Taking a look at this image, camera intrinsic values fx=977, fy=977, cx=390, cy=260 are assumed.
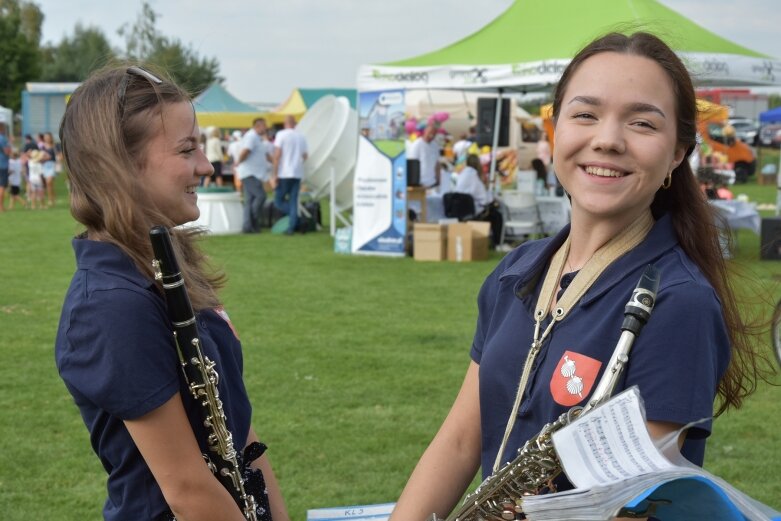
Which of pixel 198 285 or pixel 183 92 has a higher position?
pixel 183 92

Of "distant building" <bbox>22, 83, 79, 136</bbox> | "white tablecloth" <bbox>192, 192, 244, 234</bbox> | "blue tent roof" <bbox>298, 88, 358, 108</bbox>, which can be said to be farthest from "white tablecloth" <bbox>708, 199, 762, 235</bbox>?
"distant building" <bbox>22, 83, 79, 136</bbox>

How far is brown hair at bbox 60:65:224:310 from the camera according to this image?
7.95 feet

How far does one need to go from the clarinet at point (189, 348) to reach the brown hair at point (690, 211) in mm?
1028

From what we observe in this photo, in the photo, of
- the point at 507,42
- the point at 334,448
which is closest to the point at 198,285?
the point at 334,448

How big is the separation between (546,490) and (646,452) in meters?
0.65

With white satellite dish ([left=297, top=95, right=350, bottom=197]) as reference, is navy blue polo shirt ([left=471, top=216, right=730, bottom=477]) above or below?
above

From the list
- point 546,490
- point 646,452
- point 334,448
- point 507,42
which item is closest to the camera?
point 646,452

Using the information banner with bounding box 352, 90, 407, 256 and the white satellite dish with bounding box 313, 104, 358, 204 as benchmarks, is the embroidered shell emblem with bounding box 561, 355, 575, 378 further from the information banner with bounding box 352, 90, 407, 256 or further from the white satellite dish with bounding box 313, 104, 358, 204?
the white satellite dish with bounding box 313, 104, 358, 204

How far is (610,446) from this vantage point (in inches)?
61.3

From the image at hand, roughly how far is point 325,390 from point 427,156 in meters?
12.8

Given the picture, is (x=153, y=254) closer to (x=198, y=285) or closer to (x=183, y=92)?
(x=198, y=285)

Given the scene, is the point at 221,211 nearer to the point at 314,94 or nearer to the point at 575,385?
the point at 575,385

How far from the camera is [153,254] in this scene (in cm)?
239

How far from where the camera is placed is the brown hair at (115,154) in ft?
7.95
